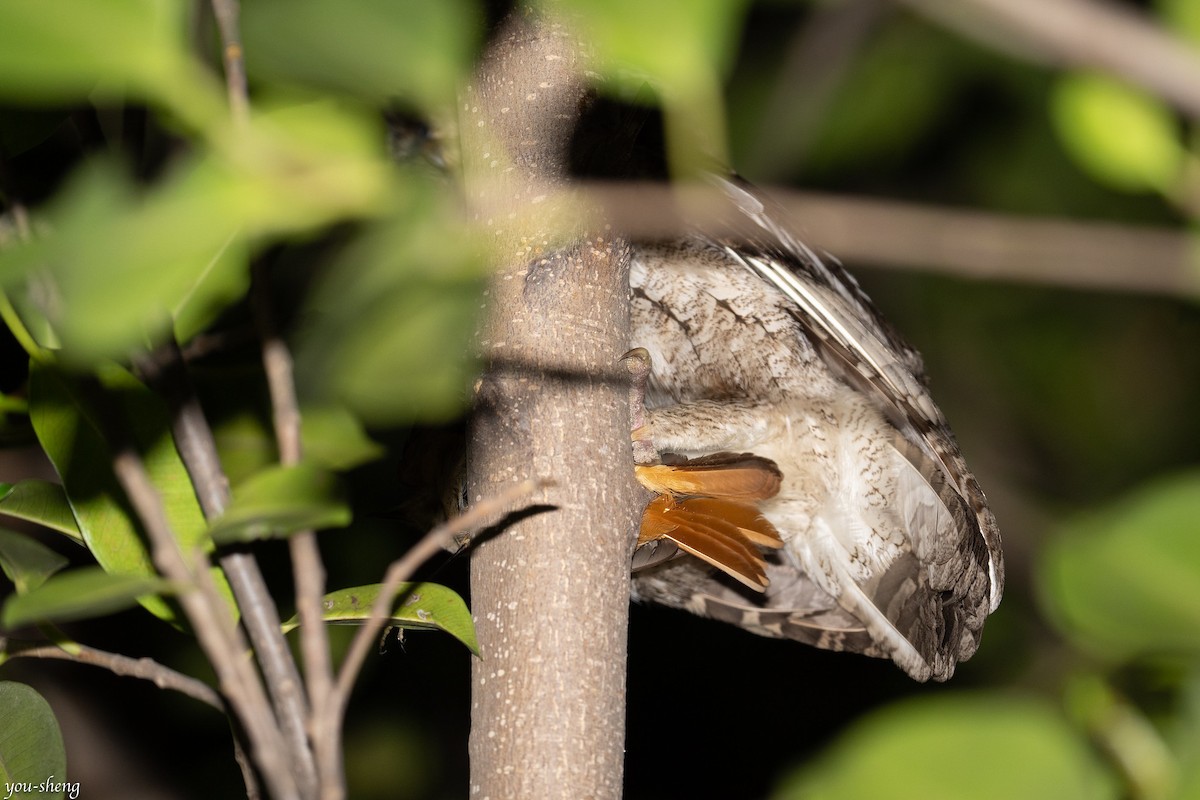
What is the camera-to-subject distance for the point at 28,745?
123 centimetres

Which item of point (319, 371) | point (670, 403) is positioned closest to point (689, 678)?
point (670, 403)

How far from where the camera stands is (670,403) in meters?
1.91

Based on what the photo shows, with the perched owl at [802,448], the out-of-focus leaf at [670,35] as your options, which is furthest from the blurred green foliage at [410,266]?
the perched owl at [802,448]

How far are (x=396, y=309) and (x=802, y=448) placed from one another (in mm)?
1410

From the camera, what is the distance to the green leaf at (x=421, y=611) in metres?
1.21

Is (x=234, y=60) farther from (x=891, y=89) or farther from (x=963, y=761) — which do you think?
(x=891, y=89)

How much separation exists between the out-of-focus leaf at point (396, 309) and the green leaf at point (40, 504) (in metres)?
0.93

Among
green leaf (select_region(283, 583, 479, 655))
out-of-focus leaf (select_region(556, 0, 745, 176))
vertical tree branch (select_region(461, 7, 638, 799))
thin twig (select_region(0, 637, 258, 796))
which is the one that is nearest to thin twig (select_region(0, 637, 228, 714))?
thin twig (select_region(0, 637, 258, 796))

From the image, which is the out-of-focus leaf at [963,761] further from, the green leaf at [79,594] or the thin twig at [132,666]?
the thin twig at [132,666]

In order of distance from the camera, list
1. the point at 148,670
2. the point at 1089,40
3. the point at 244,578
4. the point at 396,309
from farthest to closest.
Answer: the point at 148,670 → the point at 244,578 → the point at 396,309 → the point at 1089,40

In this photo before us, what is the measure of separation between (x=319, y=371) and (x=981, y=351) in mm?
3415

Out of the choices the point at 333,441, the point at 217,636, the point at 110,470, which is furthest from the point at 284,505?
the point at 333,441

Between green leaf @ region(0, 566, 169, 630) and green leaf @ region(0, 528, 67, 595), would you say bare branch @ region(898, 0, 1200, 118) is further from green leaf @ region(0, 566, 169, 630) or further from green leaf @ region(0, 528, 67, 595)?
green leaf @ region(0, 528, 67, 595)

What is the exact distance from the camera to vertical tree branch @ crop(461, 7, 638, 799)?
3.91 ft
